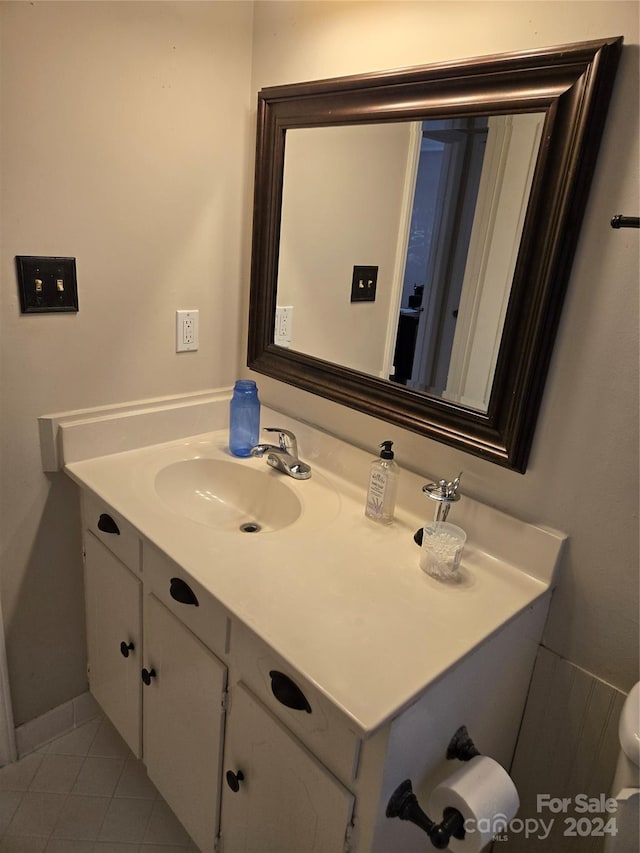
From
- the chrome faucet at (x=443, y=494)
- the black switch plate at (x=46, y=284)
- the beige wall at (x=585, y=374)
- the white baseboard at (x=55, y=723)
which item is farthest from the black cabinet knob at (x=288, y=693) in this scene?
the white baseboard at (x=55, y=723)

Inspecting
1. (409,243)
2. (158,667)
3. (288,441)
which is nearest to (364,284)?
(409,243)

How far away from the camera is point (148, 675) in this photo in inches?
51.7

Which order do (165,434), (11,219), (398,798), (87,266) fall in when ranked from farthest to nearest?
(165,434), (87,266), (11,219), (398,798)

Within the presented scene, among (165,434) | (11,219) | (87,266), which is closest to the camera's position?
(11,219)

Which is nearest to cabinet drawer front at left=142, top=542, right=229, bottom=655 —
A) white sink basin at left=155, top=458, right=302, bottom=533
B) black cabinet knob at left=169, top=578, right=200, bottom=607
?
black cabinet knob at left=169, top=578, right=200, bottom=607

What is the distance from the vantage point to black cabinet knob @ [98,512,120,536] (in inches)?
51.6

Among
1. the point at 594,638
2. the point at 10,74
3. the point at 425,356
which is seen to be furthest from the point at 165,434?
the point at 594,638

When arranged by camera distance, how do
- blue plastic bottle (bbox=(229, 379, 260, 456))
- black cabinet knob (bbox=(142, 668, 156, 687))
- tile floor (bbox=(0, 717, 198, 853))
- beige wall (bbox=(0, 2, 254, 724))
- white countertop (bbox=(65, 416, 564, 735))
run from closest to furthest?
white countertop (bbox=(65, 416, 564, 735))
beige wall (bbox=(0, 2, 254, 724))
black cabinet knob (bbox=(142, 668, 156, 687))
tile floor (bbox=(0, 717, 198, 853))
blue plastic bottle (bbox=(229, 379, 260, 456))

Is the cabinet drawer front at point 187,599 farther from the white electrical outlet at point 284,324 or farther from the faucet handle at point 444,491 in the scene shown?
the white electrical outlet at point 284,324

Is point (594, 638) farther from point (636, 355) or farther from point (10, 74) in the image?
point (10, 74)

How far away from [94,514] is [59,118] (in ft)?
2.97

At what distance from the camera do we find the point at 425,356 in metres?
1.22

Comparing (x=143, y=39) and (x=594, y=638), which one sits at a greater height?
(x=143, y=39)
